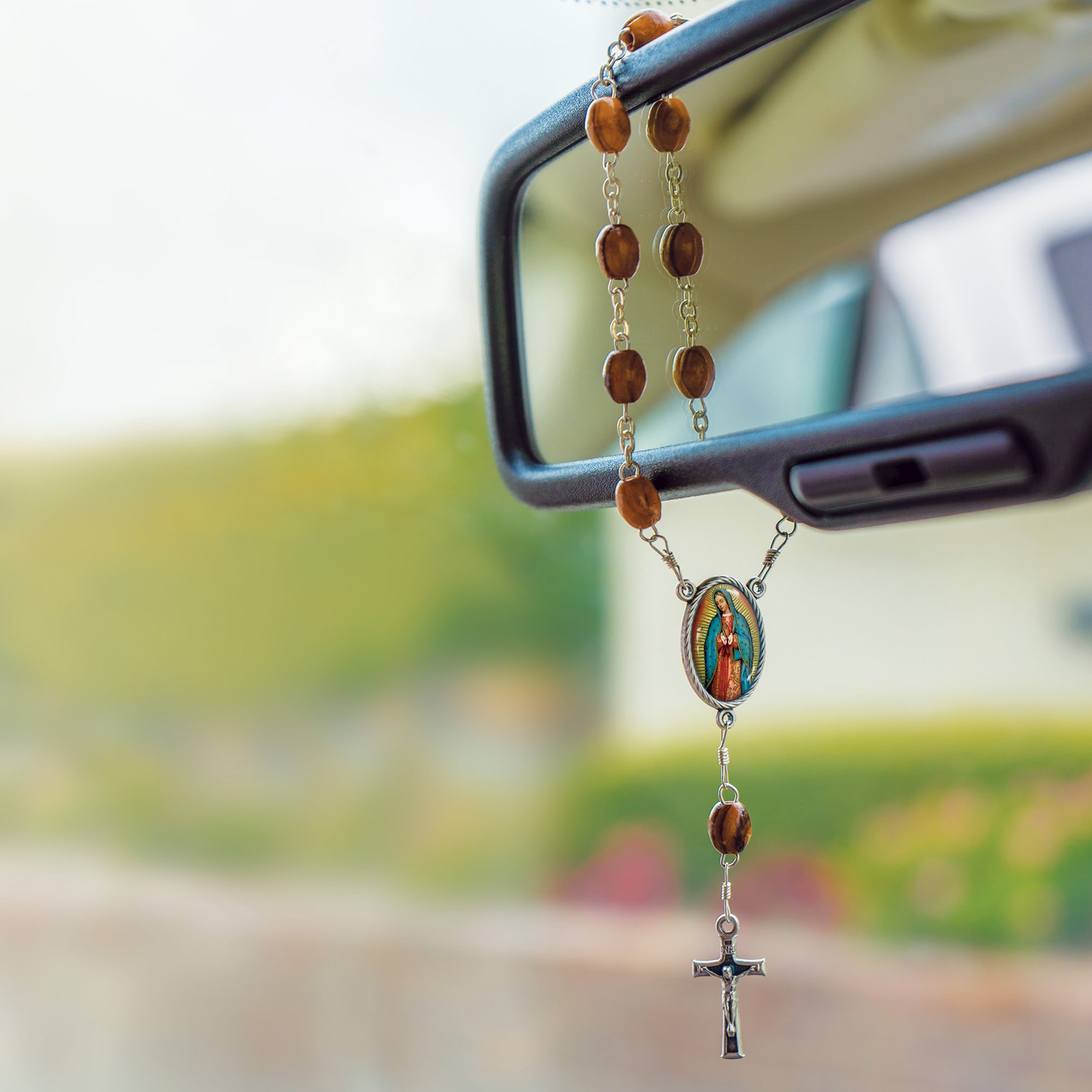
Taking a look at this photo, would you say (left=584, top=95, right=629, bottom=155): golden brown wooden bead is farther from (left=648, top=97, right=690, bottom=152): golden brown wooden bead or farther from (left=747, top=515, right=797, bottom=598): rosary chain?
(left=747, top=515, right=797, bottom=598): rosary chain

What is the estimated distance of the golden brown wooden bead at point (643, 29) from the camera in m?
0.36

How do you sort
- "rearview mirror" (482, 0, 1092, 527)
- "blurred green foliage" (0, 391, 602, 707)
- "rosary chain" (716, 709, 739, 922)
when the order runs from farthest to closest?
"blurred green foliage" (0, 391, 602, 707)
"rosary chain" (716, 709, 739, 922)
"rearview mirror" (482, 0, 1092, 527)

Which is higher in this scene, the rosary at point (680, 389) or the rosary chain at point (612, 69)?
the rosary chain at point (612, 69)

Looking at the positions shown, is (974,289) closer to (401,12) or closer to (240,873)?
(401,12)

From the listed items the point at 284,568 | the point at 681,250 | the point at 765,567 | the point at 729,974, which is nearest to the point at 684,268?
the point at 681,250

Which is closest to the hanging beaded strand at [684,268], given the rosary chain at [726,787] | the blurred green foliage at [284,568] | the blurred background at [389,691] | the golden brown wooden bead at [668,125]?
the golden brown wooden bead at [668,125]

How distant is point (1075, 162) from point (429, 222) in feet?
5.12

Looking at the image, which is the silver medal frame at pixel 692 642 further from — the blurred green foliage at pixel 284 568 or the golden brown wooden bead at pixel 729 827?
the blurred green foliage at pixel 284 568

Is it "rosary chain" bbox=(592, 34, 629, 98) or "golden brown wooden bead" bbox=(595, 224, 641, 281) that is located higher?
"rosary chain" bbox=(592, 34, 629, 98)

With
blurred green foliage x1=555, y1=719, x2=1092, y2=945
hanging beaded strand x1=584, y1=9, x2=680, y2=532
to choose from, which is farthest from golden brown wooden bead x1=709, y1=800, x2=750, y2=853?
blurred green foliage x1=555, y1=719, x2=1092, y2=945

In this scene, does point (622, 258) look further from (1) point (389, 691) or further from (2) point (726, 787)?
(1) point (389, 691)

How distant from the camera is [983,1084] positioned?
1.50m

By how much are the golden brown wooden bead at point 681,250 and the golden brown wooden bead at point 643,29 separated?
0.06 metres

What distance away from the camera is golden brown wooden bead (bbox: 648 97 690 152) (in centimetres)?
36
